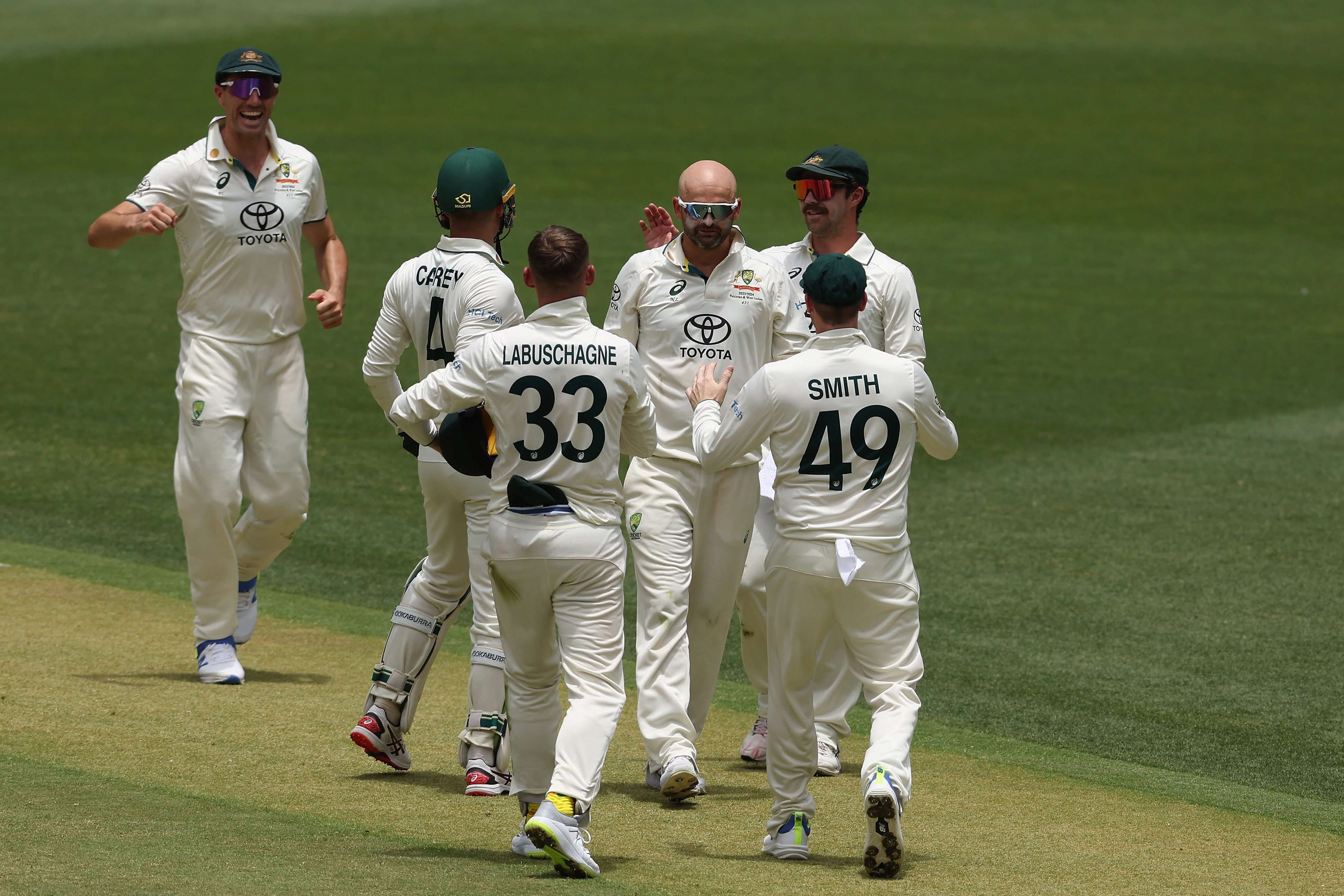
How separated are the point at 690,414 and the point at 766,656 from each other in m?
1.23

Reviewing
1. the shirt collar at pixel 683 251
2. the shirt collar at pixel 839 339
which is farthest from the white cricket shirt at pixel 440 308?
the shirt collar at pixel 839 339

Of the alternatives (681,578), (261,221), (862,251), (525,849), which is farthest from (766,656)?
(261,221)

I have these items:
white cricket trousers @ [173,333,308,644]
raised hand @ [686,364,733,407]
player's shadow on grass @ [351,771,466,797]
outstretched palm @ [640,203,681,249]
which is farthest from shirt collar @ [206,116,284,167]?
player's shadow on grass @ [351,771,466,797]

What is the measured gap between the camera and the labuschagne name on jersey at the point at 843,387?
5820 mm

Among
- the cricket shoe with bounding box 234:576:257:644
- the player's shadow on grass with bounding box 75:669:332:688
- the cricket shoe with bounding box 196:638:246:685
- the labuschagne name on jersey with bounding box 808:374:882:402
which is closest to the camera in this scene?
the labuschagne name on jersey with bounding box 808:374:882:402

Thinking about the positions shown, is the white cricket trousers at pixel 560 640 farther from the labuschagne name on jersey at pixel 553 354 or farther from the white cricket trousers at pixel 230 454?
the white cricket trousers at pixel 230 454

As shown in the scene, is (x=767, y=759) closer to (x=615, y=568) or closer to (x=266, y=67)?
(x=615, y=568)

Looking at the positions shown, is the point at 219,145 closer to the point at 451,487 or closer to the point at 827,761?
the point at 451,487

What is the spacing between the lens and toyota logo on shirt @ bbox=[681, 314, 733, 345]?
6.99 metres

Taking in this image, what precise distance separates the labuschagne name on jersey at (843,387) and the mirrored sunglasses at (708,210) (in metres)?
1.36

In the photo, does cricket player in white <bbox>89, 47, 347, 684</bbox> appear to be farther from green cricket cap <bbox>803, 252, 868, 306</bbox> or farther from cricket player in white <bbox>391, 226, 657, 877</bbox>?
green cricket cap <bbox>803, 252, 868, 306</bbox>

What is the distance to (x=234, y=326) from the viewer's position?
27.3ft

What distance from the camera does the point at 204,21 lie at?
41.0 metres

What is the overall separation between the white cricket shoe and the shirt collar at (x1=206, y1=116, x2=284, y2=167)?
3925 millimetres
